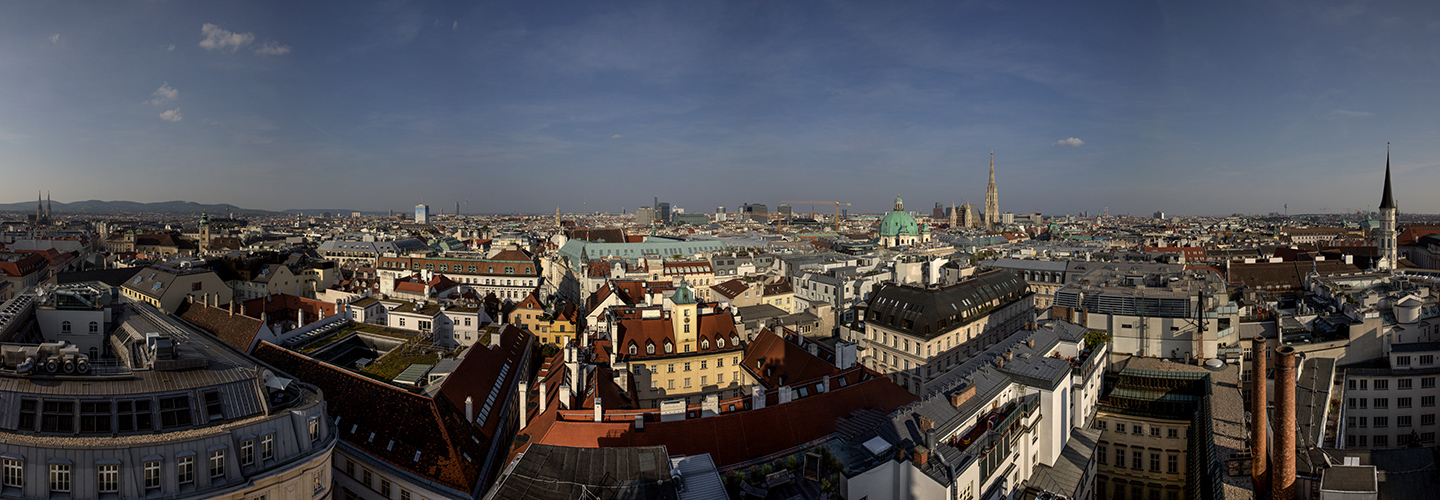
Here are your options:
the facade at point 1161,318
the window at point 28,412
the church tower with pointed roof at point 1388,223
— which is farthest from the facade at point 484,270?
the church tower with pointed roof at point 1388,223

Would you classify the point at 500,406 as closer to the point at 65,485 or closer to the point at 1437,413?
the point at 65,485

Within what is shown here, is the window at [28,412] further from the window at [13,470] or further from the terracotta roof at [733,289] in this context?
the terracotta roof at [733,289]

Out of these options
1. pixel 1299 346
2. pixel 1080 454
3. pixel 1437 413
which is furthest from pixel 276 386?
pixel 1437 413

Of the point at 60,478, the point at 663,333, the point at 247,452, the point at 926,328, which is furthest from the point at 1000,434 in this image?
the point at 60,478

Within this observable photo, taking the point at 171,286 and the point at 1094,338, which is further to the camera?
the point at 171,286

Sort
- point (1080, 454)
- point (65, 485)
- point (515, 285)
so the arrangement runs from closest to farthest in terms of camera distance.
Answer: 1. point (65, 485)
2. point (1080, 454)
3. point (515, 285)

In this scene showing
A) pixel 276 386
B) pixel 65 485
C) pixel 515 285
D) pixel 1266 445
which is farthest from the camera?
pixel 515 285

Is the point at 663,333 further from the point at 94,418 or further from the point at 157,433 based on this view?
the point at 94,418
